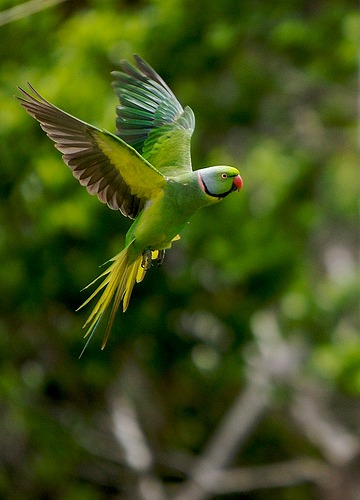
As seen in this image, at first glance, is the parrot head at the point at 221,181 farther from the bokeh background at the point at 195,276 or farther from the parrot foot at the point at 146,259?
the bokeh background at the point at 195,276

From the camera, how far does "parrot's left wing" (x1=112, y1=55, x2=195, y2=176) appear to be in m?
2.15

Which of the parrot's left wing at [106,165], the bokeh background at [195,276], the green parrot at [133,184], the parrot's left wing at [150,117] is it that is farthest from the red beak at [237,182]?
the bokeh background at [195,276]

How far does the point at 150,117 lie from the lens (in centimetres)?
232

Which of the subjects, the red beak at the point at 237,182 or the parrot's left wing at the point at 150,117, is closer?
the red beak at the point at 237,182

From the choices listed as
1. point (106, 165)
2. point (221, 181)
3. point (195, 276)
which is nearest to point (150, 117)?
point (106, 165)

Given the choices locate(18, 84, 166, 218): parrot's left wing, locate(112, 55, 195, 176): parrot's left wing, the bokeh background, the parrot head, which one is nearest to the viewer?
the parrot head

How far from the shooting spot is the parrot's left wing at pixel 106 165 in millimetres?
1854

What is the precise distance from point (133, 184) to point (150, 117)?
17.1 inches

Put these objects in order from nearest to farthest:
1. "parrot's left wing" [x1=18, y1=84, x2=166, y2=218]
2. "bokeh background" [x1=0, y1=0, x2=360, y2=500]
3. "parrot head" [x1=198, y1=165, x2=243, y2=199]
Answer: "parrot head" [x1=198, y1=165, x2=243, y2=199]
"parrot's left wing" [x1=18, y1=84, x2=166, y2=218]
"bokeh background" [x1=0, y1=0, x2=360, y2=500]

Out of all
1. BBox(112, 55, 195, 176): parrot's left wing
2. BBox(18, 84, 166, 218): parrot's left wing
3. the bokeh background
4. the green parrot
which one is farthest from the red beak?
the bokeh background

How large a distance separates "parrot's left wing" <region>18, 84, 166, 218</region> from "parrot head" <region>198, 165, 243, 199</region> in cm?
15

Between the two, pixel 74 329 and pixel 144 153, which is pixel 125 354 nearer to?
pixel 74 329

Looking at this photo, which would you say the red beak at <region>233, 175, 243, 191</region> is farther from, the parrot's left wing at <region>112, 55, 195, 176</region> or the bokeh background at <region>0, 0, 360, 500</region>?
the bokeh background at <region>0, 0, 360, 500</region>

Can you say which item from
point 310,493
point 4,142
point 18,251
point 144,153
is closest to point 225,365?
point 18,251
